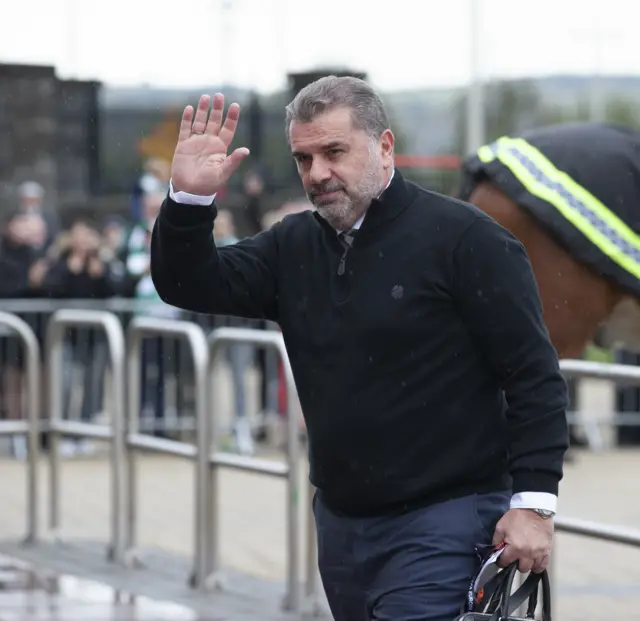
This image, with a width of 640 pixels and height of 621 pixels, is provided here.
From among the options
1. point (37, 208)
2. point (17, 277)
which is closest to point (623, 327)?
point (17, 277)

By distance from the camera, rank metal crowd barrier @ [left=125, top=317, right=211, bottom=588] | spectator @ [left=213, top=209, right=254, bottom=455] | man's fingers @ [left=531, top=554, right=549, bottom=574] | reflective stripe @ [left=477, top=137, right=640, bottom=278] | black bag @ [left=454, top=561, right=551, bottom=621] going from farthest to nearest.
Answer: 1. spectator @ [left=213, top=209, right=254, bottom=455]
2. metal crowd barrier @ [left=125, top=317, right=211, bottom=588]
3. reflective stripe @ [left=477, top=137, right=640, bottom=278]
4. man's fingers @ [left=531, top=554, right=549, bottom=574]
5. black bag @ [left=454, top=561, right=551, bottom=621]

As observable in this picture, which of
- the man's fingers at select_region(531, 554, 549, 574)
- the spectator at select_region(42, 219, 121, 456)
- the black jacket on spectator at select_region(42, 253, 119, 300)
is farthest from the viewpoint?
the black jacket on spectator at select_region(42, 253, 119, 300)

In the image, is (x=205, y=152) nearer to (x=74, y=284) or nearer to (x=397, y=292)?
(x=397, y=292)

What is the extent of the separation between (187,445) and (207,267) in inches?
149

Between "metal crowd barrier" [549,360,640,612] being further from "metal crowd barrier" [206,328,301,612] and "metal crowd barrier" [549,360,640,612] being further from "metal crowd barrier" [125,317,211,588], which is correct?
"metal crowd barrier" [125,317,211,588]

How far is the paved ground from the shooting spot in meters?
6.48

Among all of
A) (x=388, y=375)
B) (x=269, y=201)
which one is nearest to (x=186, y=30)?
(x=269, y=201)

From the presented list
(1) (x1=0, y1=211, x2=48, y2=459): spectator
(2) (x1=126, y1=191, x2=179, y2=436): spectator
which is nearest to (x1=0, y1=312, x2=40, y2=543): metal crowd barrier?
(2) (x1=126, y1=191, x2=179, y2=436): spectator

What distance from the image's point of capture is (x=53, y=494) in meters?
8.10

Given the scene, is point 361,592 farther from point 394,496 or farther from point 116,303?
point 116,303

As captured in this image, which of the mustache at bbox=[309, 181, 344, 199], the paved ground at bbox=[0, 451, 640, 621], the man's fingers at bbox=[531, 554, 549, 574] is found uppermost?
the mustache at bbox=[309, 181, 344, 199]

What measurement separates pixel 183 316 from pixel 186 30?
487 cm

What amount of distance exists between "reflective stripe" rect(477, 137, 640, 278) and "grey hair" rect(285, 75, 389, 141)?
1733mm

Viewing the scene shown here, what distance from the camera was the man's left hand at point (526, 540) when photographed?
333 centimetres
